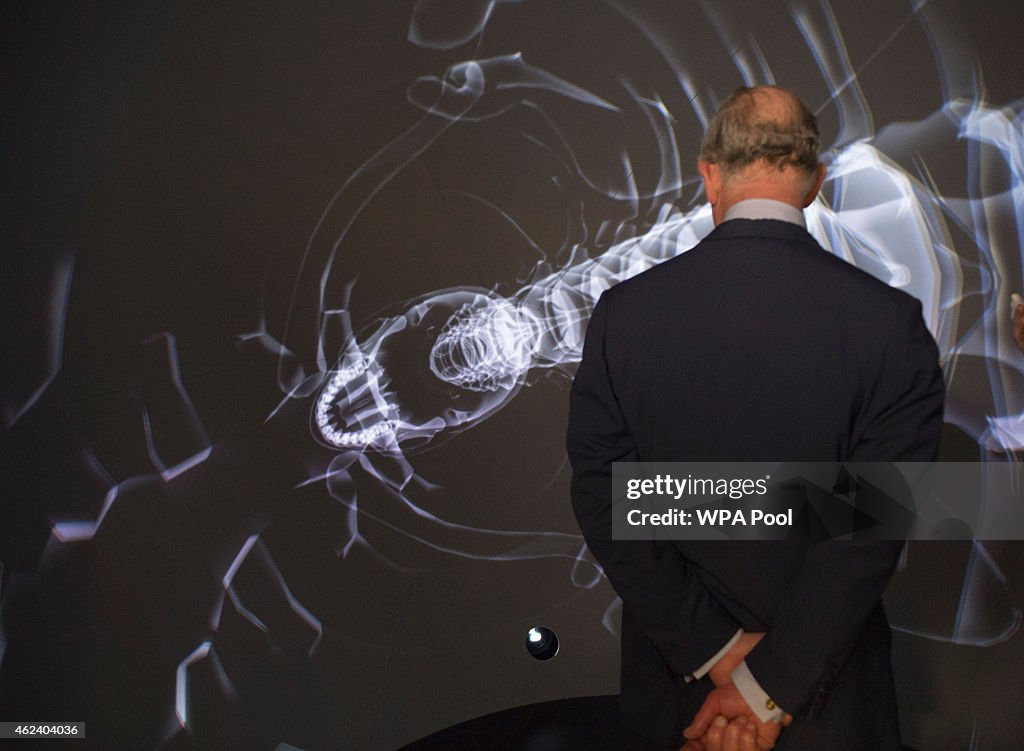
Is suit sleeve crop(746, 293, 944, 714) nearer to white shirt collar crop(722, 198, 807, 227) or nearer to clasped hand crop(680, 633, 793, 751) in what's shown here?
clasped hand crop(680, 633, 793, 751)

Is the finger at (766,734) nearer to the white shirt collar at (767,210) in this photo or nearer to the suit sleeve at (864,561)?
the suit sleeve at (864,561)

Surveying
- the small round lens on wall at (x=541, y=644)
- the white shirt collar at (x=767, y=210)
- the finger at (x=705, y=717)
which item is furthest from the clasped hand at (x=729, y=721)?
the small round lens on wall at (x=541, y=644)

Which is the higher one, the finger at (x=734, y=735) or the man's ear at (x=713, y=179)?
the man's ear at (x=713, y=179)

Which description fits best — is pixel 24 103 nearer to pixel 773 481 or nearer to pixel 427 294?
pixel 427 294

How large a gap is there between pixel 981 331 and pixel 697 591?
1.40m

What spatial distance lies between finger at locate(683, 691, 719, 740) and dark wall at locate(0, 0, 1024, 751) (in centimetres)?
125

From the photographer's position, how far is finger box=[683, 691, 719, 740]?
3.57 ft

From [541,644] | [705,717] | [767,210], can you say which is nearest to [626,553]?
[705,717]

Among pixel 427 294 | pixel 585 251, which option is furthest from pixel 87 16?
pixel 585 251

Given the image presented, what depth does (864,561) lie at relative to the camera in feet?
3.37

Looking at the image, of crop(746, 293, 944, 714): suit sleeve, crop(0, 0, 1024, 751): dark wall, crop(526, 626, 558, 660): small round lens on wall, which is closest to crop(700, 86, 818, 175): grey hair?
crop(746, 293, 944, 714): suit sleeve

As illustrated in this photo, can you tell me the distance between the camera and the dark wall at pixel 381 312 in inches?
84.3

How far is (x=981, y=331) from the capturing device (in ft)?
7.11

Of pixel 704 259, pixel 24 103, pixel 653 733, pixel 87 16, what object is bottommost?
pixel 653 733
